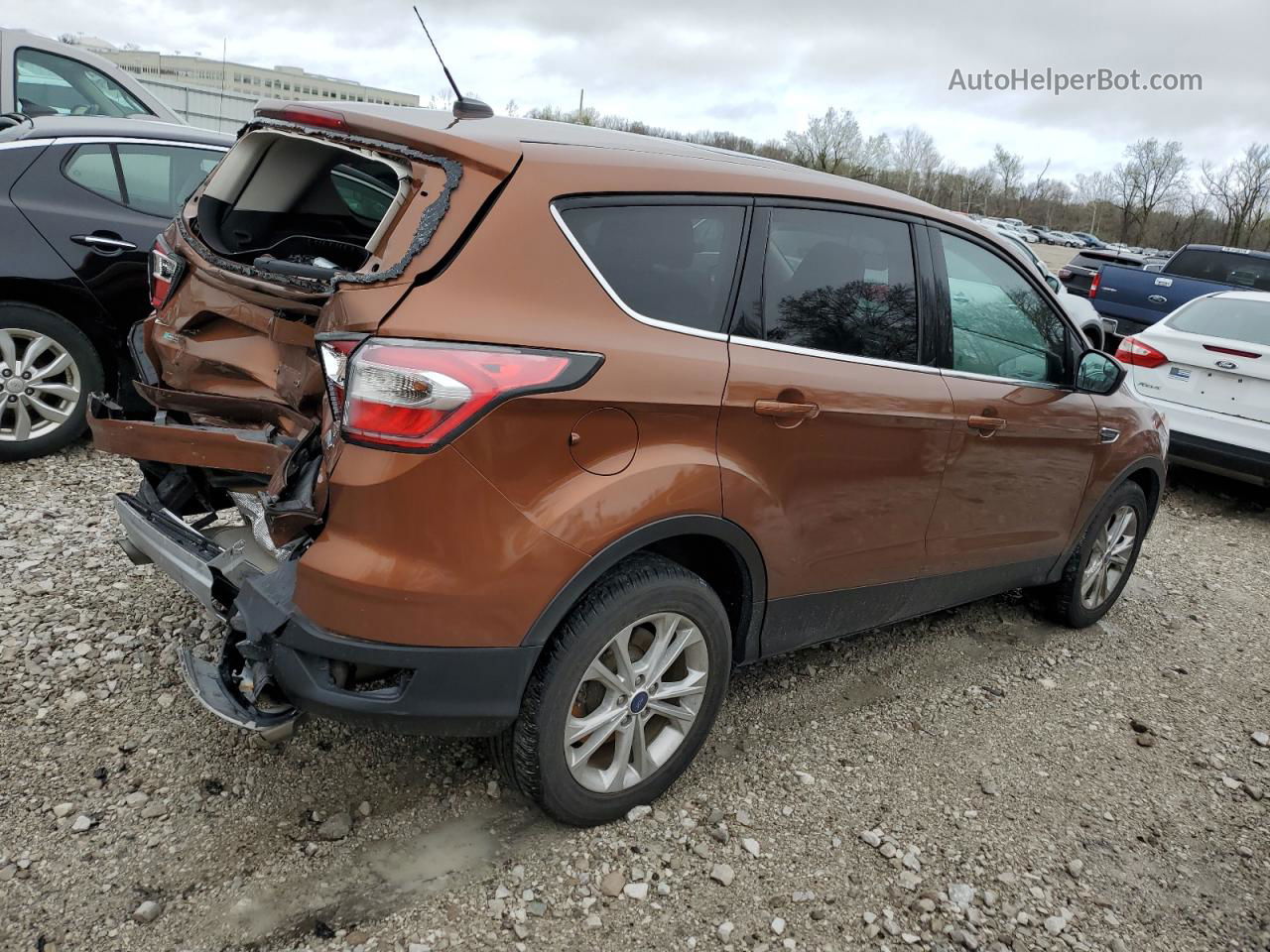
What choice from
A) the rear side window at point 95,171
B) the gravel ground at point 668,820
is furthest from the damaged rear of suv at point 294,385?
the rear side window at point 95,171

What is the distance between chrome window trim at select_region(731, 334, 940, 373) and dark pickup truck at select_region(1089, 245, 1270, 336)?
9029 millimetres

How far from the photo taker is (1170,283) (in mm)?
11055

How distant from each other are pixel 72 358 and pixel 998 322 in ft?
14.1

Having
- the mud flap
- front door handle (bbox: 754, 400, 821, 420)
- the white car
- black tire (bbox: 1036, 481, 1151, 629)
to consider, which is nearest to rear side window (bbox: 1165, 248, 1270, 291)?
the white car

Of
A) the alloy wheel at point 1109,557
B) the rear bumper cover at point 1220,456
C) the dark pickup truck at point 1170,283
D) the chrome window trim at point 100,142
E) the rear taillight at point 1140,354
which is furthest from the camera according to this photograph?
the dark pickup truck at point 1170,283

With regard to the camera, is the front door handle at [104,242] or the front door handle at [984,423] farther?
the front door handle at [104,242]

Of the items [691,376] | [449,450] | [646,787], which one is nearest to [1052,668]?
[646,787]

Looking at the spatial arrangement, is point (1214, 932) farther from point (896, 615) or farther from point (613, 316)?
point (613, 316)

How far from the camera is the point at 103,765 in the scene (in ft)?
9.25

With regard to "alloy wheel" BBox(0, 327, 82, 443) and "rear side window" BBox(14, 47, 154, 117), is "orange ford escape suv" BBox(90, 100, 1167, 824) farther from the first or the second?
"rear side window" BBox(14, 47, 154, 117)

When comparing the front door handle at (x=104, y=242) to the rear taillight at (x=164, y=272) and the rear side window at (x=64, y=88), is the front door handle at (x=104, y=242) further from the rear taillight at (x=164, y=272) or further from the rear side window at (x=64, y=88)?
the rear side window at (x=64, y=88)

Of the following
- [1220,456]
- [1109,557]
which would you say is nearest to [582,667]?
[1109,557]

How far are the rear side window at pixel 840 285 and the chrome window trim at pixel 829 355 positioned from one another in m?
0.01

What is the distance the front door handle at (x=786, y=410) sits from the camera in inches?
105
